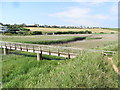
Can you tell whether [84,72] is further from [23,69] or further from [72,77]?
[23,69]

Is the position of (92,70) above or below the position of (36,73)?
above

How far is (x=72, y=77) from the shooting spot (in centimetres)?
808

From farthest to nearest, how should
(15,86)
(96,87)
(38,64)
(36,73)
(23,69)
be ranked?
(38,64), (23,69), (36,73), (15,86), (96,87)

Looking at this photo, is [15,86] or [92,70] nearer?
[92,70]

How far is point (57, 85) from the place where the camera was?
7.90 metres

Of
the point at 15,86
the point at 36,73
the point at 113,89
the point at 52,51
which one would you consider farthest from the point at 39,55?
the point at 113,89

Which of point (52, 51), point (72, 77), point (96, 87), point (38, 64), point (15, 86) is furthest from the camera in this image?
point (52, 51)

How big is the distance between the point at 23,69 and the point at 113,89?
10489 millimetres

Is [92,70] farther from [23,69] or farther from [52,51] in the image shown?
[52,51]

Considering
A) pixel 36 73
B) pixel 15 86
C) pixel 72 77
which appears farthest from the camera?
pixel 36 73

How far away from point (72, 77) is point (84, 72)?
717 millimetres

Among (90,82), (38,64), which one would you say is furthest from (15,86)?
(90,82)

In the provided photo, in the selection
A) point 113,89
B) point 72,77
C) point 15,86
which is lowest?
point 15,86

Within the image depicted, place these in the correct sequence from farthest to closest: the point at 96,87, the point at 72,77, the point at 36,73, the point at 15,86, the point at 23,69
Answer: the point at 23,69
the point at 36,73
the point at 15,86
the point at 72,77
the point at 96,87
